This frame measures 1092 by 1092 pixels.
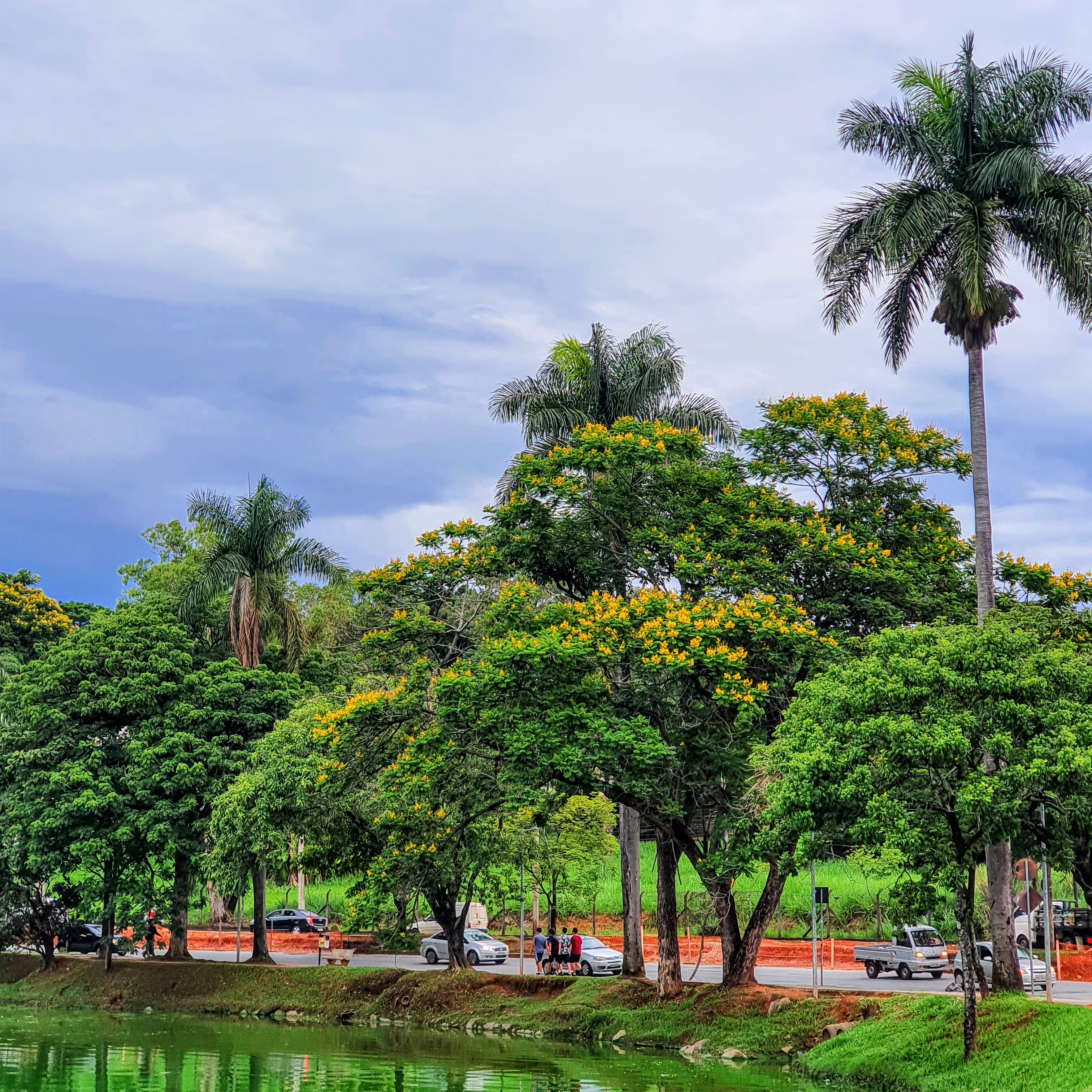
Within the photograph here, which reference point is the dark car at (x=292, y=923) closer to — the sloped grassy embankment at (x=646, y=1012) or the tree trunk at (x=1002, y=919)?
the sloped grassy embankment at (x=646, y=1012)

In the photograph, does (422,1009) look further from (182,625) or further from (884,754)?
(884,754)

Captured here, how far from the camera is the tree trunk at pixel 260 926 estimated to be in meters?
43.3

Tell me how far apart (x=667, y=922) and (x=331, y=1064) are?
29.9 ft

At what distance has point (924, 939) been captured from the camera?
3794cm

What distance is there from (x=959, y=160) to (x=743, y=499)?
876 centimetres

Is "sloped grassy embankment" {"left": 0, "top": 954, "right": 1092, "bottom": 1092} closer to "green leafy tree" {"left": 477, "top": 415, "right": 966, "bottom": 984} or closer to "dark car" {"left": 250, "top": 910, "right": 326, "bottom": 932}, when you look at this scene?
"green leafy tree" {"left": 477, "top": 415, "right": 966, "bottom": 984}

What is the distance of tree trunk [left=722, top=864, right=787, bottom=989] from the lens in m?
30.5

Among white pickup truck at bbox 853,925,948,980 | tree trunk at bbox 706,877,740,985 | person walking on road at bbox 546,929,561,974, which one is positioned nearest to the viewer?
tree trunk at bbox 706,877,740,985

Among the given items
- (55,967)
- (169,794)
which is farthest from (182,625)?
(55,967)

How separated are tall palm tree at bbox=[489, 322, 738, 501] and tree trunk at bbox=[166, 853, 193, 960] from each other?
17.7 m

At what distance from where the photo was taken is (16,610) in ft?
209

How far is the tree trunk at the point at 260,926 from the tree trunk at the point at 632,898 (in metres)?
13.4

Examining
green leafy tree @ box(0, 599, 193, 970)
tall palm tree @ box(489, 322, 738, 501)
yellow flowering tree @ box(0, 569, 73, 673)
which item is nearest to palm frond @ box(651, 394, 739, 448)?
tall palm tree @ box(489, 322, 738, 501)

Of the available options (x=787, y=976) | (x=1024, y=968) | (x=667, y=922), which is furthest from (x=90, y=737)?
(x=1024, y=968)
